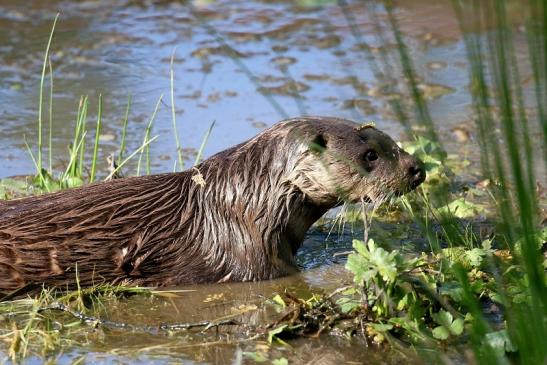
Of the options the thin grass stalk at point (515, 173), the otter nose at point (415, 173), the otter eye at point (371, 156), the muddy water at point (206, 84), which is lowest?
the muddy water at point (206, 84)

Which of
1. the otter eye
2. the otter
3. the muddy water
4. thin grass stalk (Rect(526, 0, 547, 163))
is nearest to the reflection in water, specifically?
the muddy water

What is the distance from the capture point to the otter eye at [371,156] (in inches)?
216

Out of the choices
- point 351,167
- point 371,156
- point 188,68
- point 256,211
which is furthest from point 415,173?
point 188,68

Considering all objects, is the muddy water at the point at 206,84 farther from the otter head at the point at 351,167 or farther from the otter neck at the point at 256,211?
the otter head at the point at 351,167

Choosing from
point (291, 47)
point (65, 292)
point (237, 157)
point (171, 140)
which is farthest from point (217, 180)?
point (291, 47)

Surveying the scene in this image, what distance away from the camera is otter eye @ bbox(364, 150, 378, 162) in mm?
5480

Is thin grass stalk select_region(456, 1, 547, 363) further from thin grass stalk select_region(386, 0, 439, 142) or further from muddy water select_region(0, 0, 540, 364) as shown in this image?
muddy water select_region(0, 0, 540, 364)

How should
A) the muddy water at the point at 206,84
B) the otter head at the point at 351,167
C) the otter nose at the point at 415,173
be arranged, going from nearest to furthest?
1. the muddy water at the point at 206,84
2. the otter head at the point at 351,167
3. the otter nose at the point at 415,173

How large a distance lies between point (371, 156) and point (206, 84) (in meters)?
3.86

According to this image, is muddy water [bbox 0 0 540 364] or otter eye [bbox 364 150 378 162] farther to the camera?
otter eye [bbox 364 150 378 162]

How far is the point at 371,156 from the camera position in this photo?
18.0ft

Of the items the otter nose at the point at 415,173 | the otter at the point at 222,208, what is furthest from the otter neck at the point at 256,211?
the otter nose at the point at 415,173

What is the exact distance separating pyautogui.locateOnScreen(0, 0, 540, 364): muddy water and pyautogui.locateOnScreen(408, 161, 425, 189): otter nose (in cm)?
61

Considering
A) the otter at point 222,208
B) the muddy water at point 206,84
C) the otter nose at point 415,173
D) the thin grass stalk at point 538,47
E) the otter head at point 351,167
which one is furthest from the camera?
the otter nose at point 415,173
